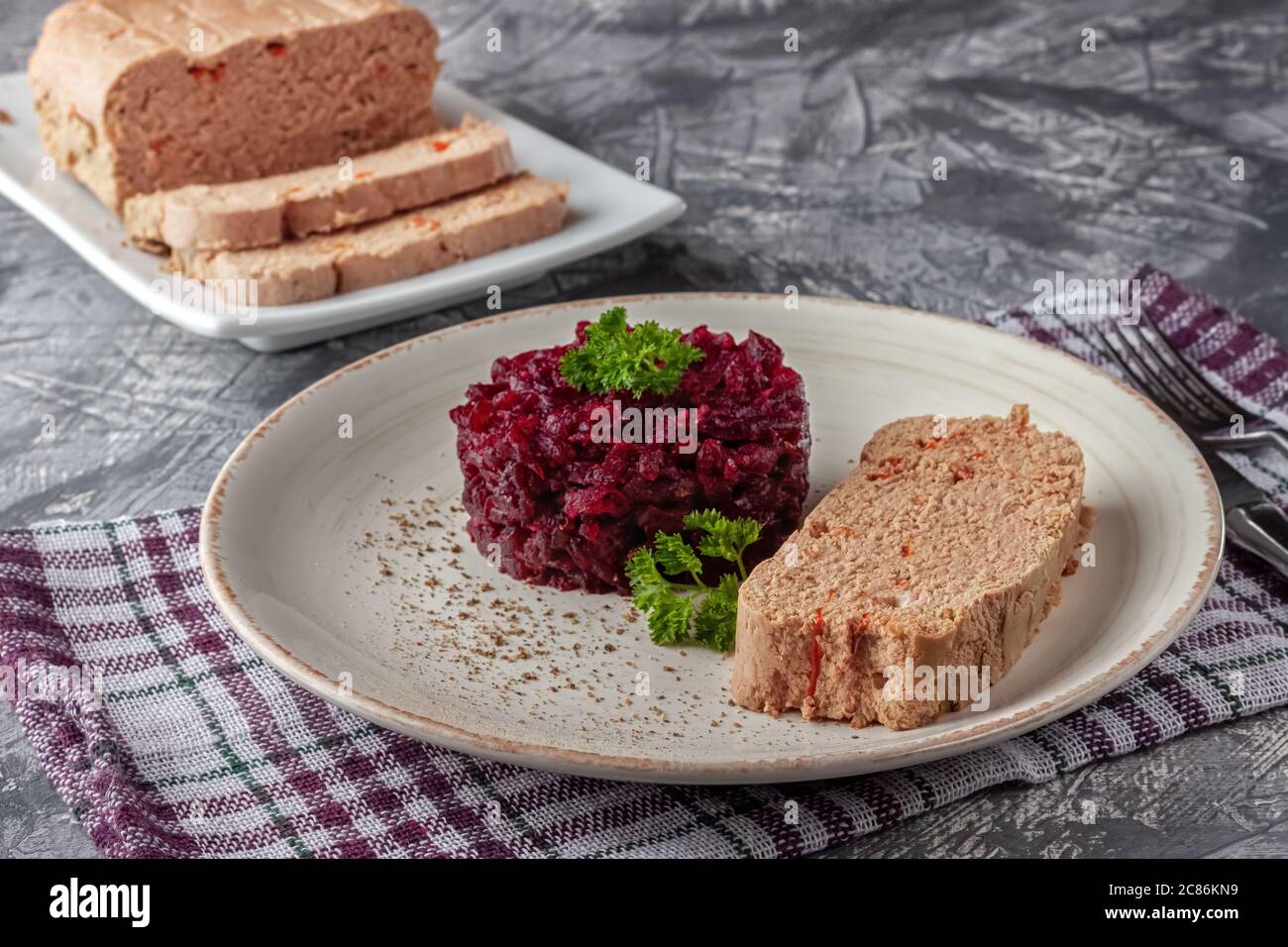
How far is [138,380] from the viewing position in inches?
228

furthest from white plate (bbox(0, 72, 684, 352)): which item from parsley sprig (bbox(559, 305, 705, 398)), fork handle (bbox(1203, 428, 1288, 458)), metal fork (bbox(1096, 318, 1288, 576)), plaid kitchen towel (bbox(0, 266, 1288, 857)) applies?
fork handle (bbox(1203, 428, 1288, 458))

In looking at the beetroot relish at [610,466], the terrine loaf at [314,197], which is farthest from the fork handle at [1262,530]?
the terrine loaf at [314,197]

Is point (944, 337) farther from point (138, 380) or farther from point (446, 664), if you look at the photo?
point (138, 380)

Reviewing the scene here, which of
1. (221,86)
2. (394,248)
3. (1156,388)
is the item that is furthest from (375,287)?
(1156,388)

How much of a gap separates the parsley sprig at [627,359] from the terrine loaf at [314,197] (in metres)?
2.52

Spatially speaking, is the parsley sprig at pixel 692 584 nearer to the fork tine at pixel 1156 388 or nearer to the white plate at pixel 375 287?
the fork tine at pixel 1156 388

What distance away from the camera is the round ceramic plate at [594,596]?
331cm

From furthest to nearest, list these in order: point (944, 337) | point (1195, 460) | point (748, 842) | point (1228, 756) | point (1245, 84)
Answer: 1. point (1245, 84)
2. point (944, 337)
3. point (1195, 460)
4. point (1228, 756)
5. point (748, 842)

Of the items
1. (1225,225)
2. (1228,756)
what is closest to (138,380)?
(1228,756)

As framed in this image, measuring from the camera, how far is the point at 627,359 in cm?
398

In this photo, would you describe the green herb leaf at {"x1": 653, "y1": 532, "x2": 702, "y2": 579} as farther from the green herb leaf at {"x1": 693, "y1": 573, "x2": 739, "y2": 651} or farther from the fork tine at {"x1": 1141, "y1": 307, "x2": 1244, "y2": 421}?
the fork tine at {"x1": 1141, "y1": 307, "x2": 1244, "y2": 421}

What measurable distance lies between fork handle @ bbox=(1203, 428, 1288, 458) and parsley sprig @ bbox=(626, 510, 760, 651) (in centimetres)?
171

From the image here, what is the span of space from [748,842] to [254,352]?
344 cm

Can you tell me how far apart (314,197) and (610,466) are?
112 inches
